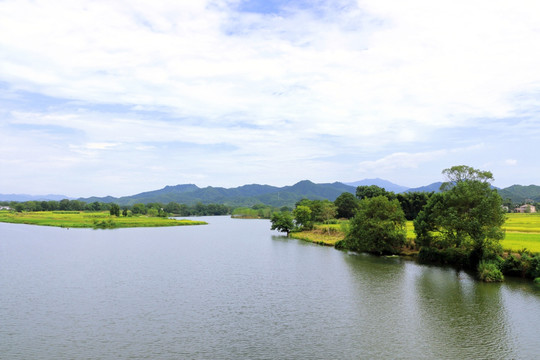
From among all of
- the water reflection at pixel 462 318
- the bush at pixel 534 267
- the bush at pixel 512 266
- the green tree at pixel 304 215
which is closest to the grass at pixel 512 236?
the bush at pixel 512 266

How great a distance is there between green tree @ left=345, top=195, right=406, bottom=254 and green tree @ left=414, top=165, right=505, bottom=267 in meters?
7.37

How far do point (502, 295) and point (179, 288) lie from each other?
34866 millimetres

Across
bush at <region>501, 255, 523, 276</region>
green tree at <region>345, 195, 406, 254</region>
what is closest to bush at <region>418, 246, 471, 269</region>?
bush at <region>501, 255, 523, 276</region>

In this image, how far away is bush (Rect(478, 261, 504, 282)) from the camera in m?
42.4

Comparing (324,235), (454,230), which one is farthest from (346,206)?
(454,230)

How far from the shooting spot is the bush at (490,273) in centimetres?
4241

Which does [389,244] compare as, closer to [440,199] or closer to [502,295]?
[440,199]

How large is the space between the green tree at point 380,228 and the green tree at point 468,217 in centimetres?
737

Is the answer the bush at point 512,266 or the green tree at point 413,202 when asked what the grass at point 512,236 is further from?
the green tree at point 413,202

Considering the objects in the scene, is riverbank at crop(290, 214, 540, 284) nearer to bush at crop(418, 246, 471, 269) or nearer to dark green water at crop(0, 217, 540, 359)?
bush at crop(418, 246, 471, 269)

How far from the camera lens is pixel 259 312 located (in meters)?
31.2

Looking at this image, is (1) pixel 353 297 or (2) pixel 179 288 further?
(2) pixel 179 288

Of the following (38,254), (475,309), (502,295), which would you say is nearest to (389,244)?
(502,295)

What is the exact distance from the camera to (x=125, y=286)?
40375 mm
